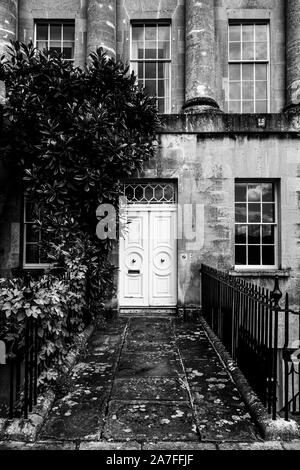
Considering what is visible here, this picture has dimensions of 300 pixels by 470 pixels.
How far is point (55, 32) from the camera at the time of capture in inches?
431

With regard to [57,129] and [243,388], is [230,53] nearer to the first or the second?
[57,129]

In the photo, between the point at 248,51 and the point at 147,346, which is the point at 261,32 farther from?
the point at 147,346

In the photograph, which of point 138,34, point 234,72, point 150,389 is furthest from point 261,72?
point 150,389

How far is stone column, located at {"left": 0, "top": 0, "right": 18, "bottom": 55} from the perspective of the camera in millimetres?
10039

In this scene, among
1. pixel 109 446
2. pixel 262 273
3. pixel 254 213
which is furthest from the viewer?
pixel 254 213

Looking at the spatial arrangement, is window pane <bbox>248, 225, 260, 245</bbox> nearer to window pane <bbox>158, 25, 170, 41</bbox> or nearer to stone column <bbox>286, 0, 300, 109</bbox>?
stone column <bbox>286, 0, 300, 109</bbox>

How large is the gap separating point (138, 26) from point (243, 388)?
34.3 feet

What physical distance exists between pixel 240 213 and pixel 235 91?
3888 millimetres

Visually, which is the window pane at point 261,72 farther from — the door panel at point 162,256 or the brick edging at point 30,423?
the brick edging at point 30,423

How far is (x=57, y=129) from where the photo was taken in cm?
765

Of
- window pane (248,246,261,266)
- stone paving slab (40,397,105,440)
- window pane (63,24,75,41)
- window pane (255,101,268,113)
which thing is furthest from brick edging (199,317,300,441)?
window pane (63,24,75,41)

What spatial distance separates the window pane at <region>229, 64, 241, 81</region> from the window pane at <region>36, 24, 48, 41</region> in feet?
18.5

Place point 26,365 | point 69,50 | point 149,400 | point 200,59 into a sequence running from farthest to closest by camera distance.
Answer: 1. point 69,50
2. point 200,59
3. point 149,400
4. point 26,365
